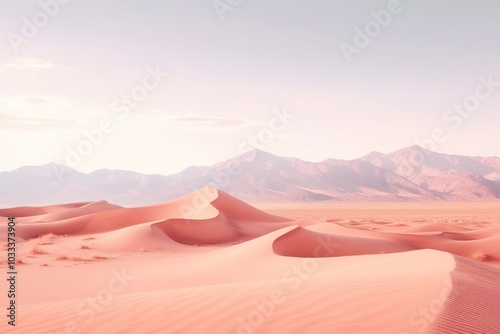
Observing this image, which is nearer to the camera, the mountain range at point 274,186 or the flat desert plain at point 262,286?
the flat desert plain at point 262,286

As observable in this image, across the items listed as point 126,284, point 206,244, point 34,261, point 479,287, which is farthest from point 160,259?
point 479,287

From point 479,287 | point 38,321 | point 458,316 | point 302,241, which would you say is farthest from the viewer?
point 302,241

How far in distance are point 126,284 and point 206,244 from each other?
43.0 feet

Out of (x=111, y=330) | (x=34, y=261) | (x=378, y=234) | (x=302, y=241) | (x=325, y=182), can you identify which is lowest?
(x=325, y=182)

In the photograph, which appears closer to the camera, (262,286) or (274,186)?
(262,286)

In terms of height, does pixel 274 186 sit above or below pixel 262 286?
below

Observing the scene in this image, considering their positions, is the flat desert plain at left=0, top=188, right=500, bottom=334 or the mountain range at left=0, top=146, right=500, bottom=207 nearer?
the flat desert plain at left=0, top=188, right=500, bottom=334

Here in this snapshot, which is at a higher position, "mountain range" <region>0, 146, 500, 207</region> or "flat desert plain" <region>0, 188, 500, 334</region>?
"flat desert plain" <region>0, 188, 500, 334</region>

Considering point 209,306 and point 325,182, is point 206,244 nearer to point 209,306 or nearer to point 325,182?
point 209,306

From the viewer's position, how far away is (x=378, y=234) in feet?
75.4

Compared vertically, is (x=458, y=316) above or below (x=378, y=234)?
above

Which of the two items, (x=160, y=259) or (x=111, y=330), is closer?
(x=111, y=330)

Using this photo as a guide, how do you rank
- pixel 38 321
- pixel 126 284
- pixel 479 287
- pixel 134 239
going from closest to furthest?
pixel 38 321
pixel 479 287
pixel 126 284
pixel 134 239

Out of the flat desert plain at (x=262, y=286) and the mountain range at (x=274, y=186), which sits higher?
A: the flat desert plain at (x=262, y=286)
